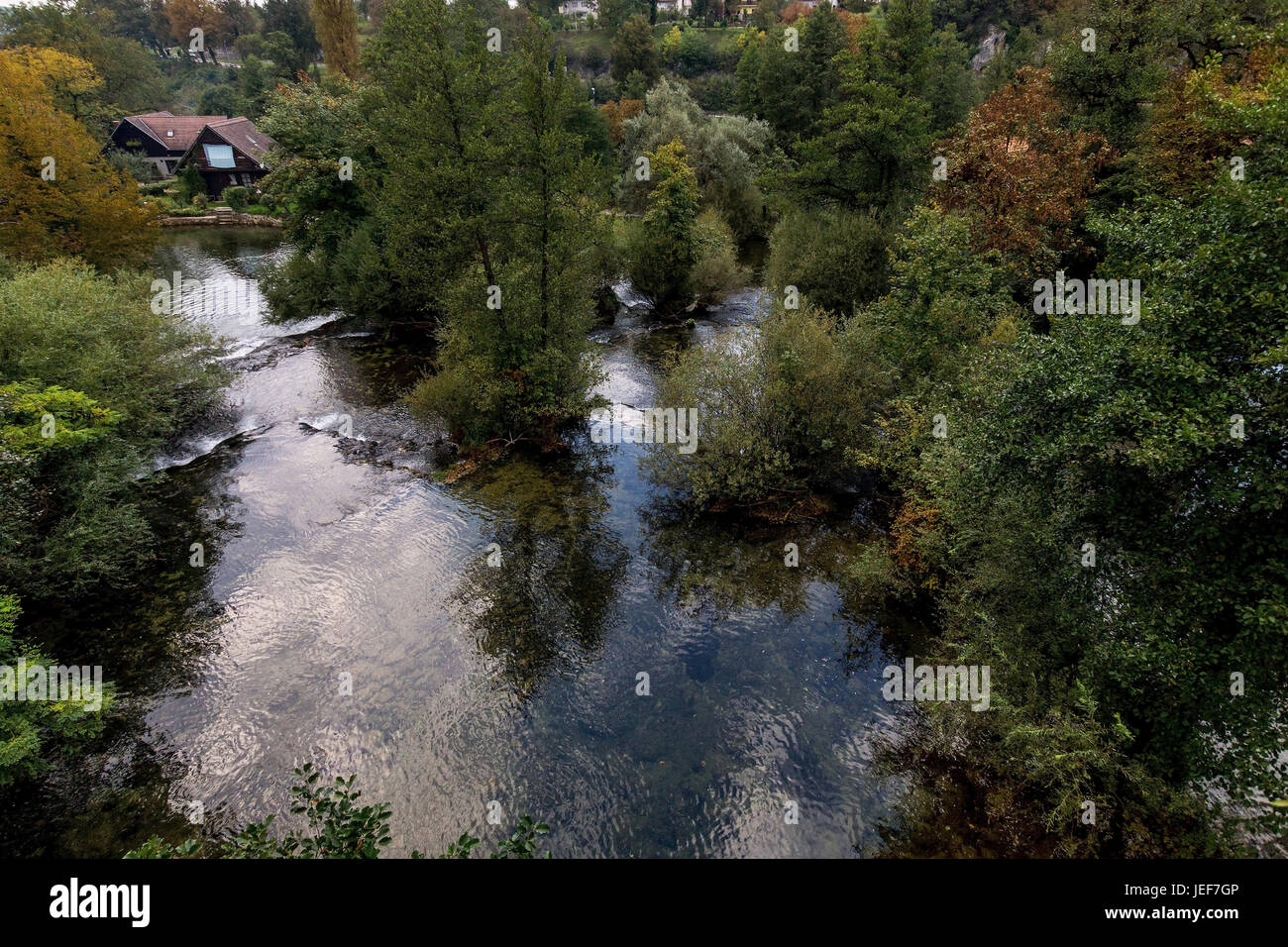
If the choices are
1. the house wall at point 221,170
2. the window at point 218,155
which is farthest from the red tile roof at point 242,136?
the window at point 218,155

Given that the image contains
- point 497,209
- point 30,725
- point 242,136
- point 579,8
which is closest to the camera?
point 30,725

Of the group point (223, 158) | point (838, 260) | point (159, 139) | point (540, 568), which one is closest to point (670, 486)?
point (540, 568)

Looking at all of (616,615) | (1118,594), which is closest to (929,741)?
(1118,594)

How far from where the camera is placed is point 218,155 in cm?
6406

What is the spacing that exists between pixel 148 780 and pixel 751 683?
12561 mm

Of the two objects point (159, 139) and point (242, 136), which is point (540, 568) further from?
point (159, 139)

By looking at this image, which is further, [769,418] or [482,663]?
[769,418]

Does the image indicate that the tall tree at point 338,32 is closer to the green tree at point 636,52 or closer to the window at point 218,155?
the window at point 218,155

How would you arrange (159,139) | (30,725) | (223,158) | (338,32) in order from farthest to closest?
(159,139)
(223,158)
(338,32)
(30,725)

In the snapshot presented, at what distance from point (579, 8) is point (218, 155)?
380 feet

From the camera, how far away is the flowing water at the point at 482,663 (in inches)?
449

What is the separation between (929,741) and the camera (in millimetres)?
12562

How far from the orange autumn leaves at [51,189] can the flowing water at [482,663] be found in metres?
15.9
